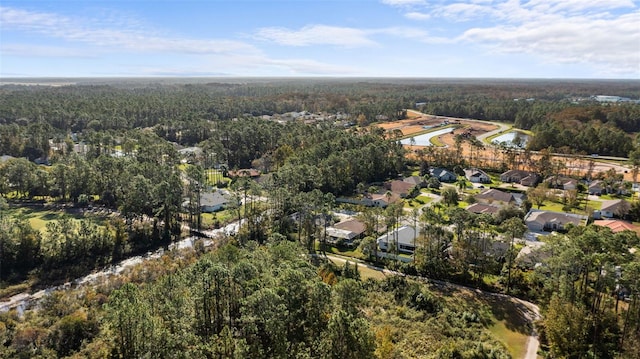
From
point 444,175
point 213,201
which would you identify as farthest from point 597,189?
point 213,201

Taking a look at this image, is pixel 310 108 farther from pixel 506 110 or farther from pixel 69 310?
pixel 69 310

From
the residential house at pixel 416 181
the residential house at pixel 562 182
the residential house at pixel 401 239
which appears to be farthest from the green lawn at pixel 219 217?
the residential house at pixel 562 182

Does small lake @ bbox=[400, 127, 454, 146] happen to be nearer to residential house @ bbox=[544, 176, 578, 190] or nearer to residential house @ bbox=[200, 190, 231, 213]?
residential house @ bbox=[544, 176, 578, 190]

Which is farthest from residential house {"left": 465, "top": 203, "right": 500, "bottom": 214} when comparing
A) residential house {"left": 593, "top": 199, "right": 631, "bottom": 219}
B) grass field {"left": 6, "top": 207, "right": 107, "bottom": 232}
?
grass field {"left": 6, "top": 207, "right": 107, "bottom": 232}

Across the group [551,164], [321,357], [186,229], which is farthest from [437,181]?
[321,357]

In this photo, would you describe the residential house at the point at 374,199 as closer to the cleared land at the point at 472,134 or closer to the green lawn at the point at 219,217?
the green lawn at the point at 219,217

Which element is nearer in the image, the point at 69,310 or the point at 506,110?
the point at 69,310
